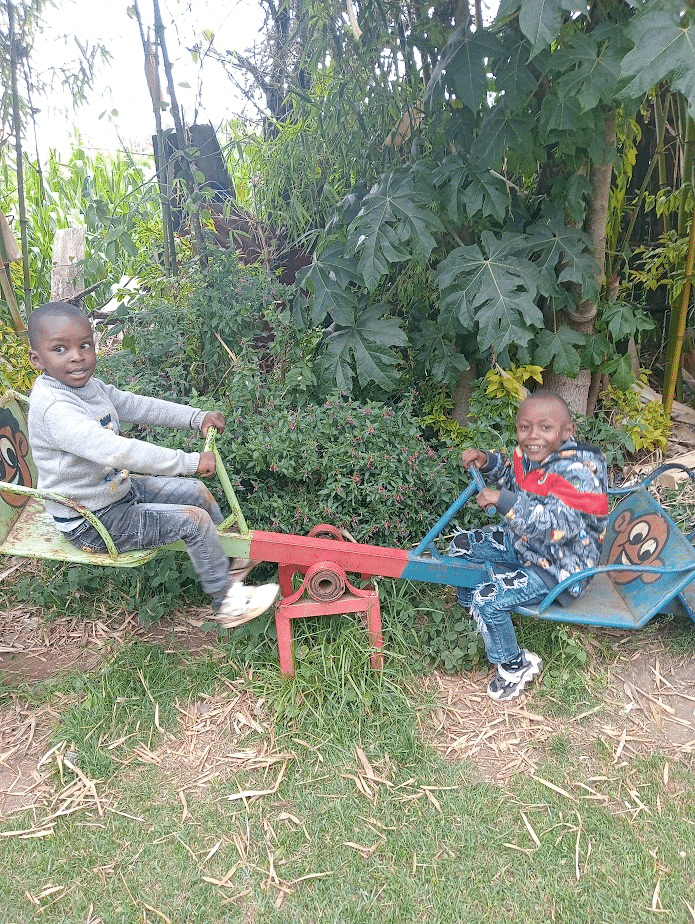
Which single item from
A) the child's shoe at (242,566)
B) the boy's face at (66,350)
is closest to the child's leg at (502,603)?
the child's shoe at (242,566)

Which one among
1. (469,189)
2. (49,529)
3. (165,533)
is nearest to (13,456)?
(49,529)

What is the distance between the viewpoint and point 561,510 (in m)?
2.75

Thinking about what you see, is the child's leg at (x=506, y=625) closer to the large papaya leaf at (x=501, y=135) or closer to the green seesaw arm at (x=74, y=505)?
the green seesaw arm at (x=74, y=505)

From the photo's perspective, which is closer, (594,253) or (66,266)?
(594,253)

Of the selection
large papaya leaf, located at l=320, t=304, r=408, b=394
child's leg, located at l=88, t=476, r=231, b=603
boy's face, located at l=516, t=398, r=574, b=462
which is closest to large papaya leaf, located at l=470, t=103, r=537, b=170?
large papaya leaf, located at l=320, t=304, r=408, b=394

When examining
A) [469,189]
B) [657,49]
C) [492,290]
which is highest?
[657,49]

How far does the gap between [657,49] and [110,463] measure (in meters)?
2.16

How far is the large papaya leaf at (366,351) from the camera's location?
359 centimetres

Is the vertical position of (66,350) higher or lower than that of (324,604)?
higher

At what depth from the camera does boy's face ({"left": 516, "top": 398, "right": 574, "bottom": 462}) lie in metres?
2.72

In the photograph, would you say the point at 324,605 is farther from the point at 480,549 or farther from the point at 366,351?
the point at 366,351

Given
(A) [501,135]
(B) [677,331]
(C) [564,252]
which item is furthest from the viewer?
(B) [677,331]

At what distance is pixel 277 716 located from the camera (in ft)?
9.48

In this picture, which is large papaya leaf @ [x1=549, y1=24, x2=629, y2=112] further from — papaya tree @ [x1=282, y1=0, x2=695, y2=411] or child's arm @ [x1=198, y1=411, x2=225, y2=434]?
child's arm @ [x1=198, y1=411, x2=225, y2=434]
